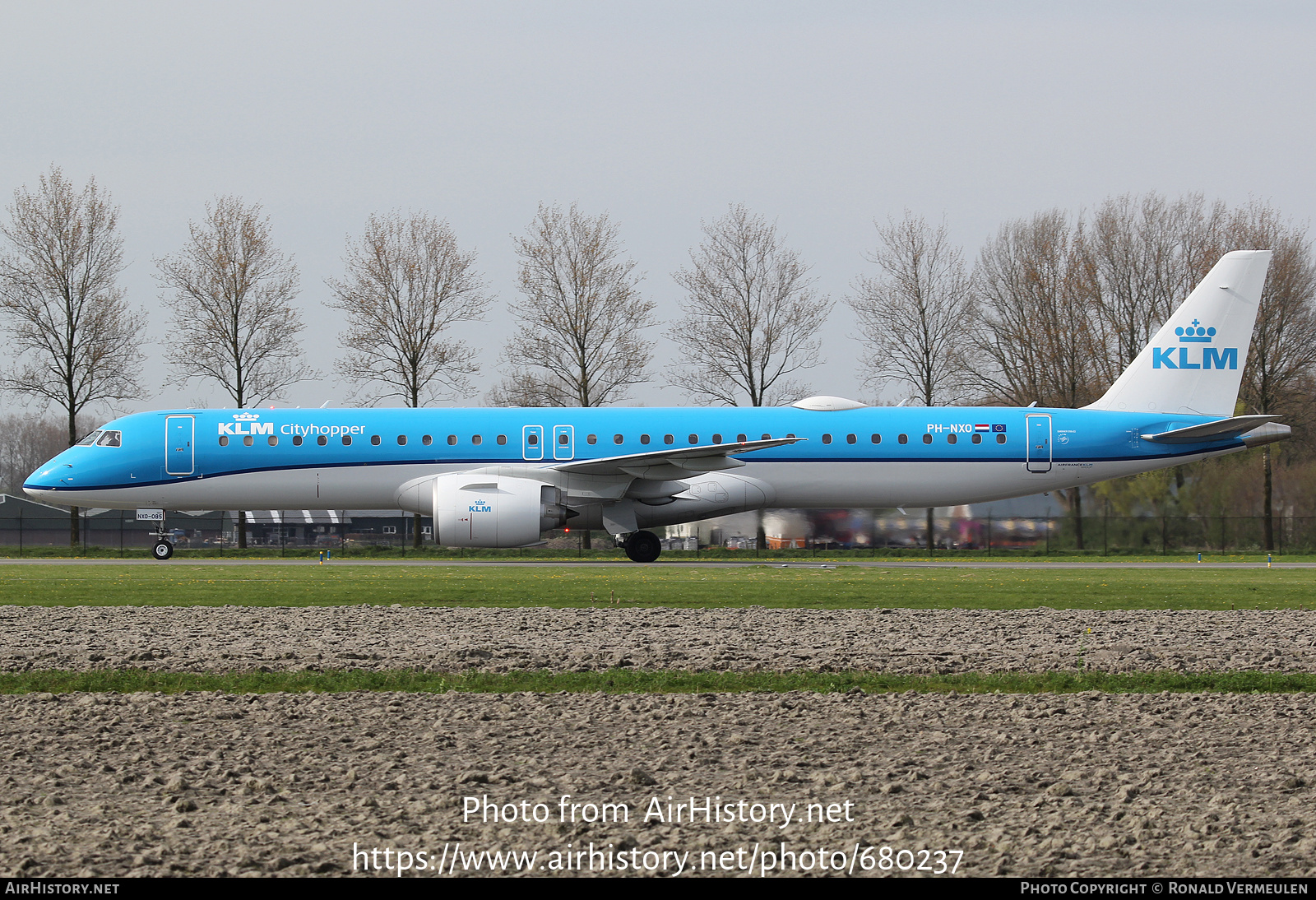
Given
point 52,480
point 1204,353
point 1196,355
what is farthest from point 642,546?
point 1204,353

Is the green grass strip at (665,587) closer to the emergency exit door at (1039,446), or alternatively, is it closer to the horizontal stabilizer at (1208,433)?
the emergency exit door at (1039,446)

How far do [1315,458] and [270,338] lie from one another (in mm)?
34988

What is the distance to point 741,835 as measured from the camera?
4973mm

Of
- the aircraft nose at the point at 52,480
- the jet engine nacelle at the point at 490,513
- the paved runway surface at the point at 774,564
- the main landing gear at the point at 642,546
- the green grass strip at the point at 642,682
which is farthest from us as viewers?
the main landing gear at the point at 642,546

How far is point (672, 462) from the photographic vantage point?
25.6 m

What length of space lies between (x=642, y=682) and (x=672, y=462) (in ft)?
55.0

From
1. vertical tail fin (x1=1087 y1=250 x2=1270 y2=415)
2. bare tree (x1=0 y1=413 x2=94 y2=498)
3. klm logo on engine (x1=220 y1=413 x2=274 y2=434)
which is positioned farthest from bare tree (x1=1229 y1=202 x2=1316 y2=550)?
bare tree (x1=0 y1=413 x2=94 y2=498)

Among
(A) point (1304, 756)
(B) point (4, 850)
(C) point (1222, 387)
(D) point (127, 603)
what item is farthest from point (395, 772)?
(C) point (1222, 387)

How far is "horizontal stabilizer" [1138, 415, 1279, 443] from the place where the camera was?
2714 centimetres

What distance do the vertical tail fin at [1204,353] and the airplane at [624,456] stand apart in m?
0.75

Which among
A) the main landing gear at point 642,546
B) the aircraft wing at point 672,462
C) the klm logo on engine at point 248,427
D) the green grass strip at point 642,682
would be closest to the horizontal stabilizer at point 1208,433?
the aircraft wing at point 672,462

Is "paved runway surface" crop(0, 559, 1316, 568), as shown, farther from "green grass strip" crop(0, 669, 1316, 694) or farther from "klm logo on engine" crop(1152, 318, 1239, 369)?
"green grass strip" crop(0, 669, 1316, 694)

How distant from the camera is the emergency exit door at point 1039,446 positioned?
27.7 metres

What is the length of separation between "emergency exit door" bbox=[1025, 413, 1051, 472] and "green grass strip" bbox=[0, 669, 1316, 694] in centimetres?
1873
